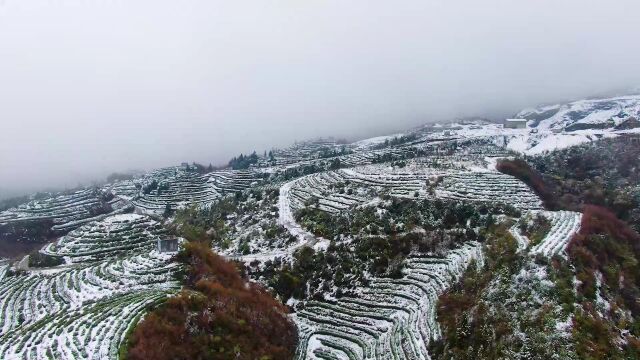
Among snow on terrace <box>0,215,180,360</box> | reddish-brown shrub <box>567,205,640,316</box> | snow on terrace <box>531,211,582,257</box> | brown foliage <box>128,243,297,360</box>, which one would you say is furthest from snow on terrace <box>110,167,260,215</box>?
reddish-brown shrub <box>567,205,640,316</box>

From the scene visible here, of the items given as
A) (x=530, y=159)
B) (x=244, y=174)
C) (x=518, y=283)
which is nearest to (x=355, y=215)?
(x=518, y=283)

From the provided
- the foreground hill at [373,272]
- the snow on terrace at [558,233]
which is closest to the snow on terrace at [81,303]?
the foreground hill at [373,272]

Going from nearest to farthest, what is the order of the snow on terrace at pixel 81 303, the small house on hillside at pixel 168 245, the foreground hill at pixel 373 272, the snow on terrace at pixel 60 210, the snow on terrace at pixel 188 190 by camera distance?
the snow on terrace at pixel 81 303 → the foreground hill at pixel 373 272 → the small house on hillside at pixel 168 245 → the snow on terrace at pixel 188 190 → the snow on terrace at pixel 60 210

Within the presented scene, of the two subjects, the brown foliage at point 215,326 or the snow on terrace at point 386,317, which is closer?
the brown foliage at point 215,326

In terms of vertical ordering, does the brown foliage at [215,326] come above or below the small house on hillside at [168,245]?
below

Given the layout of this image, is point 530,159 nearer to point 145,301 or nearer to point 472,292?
point 472,292

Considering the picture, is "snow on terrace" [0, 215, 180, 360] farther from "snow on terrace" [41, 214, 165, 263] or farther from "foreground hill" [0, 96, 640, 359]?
"snow on terrace" [41, 214, 165, 263]

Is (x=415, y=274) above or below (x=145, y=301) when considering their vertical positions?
below

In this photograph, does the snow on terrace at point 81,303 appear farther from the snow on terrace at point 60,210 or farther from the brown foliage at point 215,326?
the snow on terrace at point 60,210
